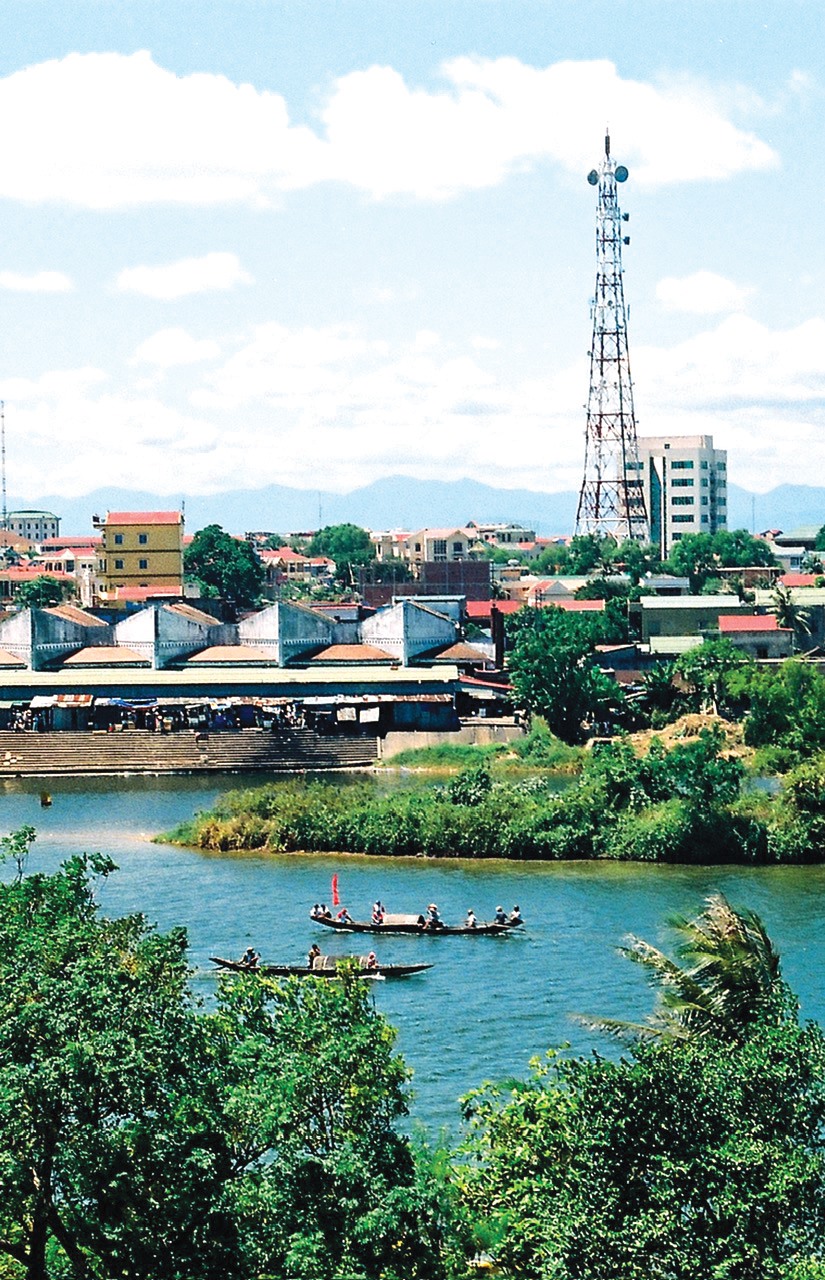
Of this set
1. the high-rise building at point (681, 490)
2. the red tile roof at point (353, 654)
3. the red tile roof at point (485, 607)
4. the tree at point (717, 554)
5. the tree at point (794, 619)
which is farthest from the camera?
the high-rise building at point (681, 490)

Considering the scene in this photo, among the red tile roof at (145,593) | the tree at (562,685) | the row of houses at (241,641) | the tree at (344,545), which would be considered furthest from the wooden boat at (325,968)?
the tree at (344,545)

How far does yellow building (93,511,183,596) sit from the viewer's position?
76.6 metres

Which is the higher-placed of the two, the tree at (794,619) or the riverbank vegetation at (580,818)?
the tree at (794,619)

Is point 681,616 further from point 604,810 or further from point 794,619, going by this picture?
point 604,810

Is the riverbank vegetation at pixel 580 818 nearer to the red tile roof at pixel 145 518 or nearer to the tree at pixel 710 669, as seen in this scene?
the tree at pixel 710 669

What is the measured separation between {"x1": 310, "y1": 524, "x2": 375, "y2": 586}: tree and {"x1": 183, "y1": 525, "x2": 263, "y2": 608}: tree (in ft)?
41.2

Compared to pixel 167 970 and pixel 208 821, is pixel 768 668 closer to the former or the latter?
pixel 208 821

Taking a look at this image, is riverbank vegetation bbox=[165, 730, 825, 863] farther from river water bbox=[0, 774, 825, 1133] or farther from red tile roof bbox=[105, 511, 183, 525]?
red tile roof bbox=[105, 511, 183, 525]

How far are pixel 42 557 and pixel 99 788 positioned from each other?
59.2 meters

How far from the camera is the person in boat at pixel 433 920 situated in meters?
28.5

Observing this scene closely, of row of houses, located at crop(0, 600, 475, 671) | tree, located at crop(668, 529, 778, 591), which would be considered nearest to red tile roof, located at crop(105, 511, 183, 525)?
row of houses, located at crop(0, 600, 475, 671)

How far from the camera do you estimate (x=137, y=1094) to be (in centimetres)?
1316

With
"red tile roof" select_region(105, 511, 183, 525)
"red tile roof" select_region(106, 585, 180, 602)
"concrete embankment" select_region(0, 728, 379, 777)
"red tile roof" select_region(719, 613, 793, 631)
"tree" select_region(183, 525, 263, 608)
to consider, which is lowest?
"concrete embankment" select_region(0, 728, 379, 777)

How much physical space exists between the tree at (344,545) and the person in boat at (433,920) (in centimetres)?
7142
